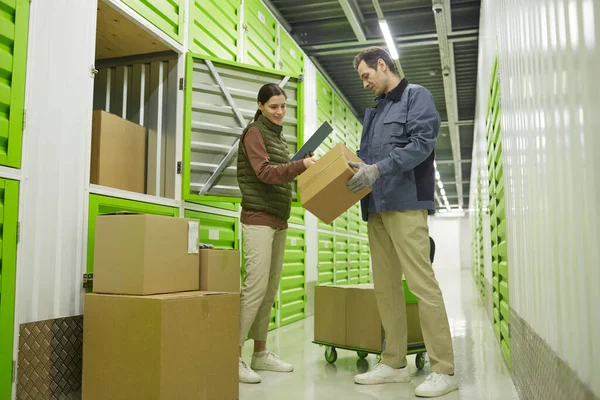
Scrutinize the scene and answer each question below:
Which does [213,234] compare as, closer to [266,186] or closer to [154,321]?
[266,186]

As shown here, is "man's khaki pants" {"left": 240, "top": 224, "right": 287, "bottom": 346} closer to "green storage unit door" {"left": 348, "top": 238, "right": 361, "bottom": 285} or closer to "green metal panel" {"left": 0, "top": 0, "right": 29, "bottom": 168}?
"green metal panel" {"left": 0, "top": 0, "right": 29, "bottom": 168}

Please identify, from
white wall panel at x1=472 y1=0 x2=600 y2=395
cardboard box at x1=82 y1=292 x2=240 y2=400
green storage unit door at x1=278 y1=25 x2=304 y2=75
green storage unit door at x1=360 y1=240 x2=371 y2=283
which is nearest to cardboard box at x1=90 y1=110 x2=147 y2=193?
cardboard box at x1=82 y1=292 x2=240 y2=400

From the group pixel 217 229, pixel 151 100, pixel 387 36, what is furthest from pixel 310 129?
pixel 151 100

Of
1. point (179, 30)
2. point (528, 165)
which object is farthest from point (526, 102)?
point (179, 30)

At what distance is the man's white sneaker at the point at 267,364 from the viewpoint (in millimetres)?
3217

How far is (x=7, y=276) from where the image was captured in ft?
7.16

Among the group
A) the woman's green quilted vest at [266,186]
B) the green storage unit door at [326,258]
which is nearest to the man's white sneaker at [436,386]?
the woman's green quilted vest at [266,186]

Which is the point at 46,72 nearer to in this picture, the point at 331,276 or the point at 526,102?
the point at 526,102

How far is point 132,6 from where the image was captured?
10.0ft

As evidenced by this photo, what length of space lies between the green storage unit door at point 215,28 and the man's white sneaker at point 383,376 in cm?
256

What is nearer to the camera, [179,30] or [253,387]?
[253,387]

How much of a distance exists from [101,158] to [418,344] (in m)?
2.26

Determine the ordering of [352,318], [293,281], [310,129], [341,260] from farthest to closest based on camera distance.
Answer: [341,260], [310,129], [293,281], [352,318]

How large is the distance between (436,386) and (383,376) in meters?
0.36
